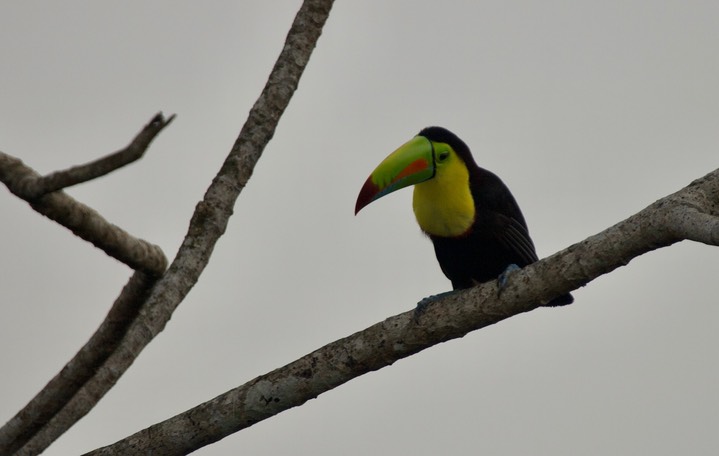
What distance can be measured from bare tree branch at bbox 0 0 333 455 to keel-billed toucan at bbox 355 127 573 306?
0.82m

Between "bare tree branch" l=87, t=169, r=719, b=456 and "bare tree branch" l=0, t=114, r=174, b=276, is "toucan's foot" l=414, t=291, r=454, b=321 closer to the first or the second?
"bare tree branch" l=87, t=169, r=719, b=456

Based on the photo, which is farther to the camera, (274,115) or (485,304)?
(274,115)

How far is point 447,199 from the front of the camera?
5.81 metres

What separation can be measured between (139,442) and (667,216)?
2.48 metres

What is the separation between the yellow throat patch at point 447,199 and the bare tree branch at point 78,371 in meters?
1.80

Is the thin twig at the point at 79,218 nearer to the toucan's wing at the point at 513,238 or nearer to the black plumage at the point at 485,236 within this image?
the black plumage at the point at 485,236

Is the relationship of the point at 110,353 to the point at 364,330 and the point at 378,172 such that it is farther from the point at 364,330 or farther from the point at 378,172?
the point at 378,172

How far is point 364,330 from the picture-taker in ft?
15.3

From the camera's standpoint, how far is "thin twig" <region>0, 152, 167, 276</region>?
4125 millimetres

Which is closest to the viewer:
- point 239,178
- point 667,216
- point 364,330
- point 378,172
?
point 667,216

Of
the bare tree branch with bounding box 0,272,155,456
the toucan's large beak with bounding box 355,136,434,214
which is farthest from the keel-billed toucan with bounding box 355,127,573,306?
the bare tree branch with bounding box 0,272,155,456

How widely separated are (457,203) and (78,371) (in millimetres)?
2256

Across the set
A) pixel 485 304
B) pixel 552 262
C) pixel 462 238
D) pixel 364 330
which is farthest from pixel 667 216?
pixel 462 238

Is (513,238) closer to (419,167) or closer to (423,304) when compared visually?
(419,167)
